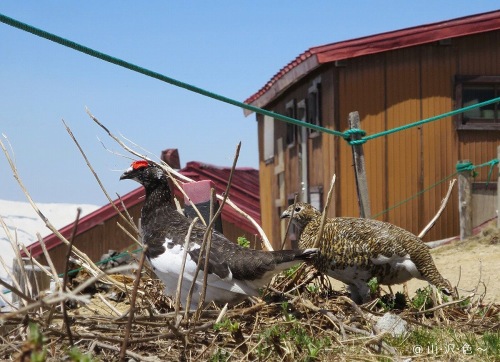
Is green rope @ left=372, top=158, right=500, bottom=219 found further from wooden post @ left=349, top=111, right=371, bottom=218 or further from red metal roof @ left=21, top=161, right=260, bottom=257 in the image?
wooden post @ left=349, top=111, right=371, bottom=218

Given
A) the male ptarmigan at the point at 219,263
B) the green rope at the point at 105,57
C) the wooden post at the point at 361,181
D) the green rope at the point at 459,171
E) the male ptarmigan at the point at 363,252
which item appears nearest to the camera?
the male ptarmigan at the point at 219,263

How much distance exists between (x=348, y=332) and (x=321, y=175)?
13.2 meters

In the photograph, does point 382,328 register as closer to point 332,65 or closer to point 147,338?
point 147,338

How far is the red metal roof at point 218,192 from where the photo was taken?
23148 mm

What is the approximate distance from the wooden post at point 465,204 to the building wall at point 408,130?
4.15ft

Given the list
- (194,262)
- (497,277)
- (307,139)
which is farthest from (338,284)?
(307,139)

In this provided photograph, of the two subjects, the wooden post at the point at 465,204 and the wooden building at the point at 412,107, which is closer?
the wooden post at the point at 465,204

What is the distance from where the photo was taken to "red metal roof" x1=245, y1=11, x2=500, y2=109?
16734 mm

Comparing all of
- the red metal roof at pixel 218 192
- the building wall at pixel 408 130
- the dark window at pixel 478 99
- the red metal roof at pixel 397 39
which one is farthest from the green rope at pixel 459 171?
the red metal roof at pixel 218 192

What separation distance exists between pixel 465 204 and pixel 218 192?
8.89 meters

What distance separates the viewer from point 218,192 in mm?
23422

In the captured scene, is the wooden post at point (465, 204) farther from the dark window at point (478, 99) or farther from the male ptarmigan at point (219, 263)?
the male ptarmigan at point (219, 263)

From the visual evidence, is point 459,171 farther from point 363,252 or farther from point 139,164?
point 139,164

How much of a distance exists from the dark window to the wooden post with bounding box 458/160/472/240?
198 cm
